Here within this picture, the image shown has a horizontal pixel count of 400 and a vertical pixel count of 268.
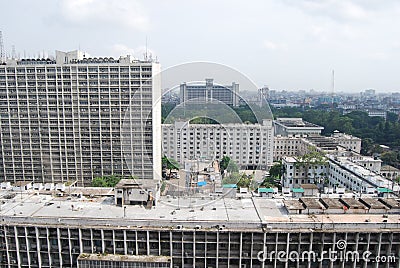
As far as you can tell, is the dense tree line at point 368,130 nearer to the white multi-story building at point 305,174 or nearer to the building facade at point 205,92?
the white multi-story building at point 305,174

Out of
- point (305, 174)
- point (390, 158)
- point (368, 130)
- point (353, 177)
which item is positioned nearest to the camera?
point (353, 177)

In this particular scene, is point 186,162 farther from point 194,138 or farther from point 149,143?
point 149,143

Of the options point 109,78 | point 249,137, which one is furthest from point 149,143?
point 249,137

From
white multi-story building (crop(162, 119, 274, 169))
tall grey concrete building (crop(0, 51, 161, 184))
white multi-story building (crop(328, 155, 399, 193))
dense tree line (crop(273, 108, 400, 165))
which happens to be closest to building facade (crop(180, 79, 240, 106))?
white multi-story building (crop(162, 119, 274, 169))

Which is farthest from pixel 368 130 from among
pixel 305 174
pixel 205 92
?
pixel 205 92

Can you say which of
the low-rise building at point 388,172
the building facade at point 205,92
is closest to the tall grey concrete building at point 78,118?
the building facade at point 205,92

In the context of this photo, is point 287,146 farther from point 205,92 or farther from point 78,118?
point 205,92
